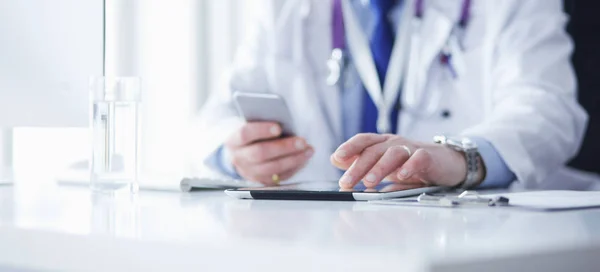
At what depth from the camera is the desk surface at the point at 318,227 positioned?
48cm

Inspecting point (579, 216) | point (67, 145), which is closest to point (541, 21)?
point (67, 145)

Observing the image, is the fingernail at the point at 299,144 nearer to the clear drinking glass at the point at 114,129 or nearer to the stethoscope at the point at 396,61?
the clear drinking glass at the point at 114,129

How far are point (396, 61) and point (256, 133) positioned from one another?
2.17ft

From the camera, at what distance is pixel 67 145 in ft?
5.65

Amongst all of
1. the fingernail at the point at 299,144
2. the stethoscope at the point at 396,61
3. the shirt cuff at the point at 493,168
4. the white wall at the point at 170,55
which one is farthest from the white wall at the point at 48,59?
the white wall at the point at 170,55

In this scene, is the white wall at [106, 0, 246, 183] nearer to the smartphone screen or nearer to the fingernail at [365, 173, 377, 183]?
the smartphone screen

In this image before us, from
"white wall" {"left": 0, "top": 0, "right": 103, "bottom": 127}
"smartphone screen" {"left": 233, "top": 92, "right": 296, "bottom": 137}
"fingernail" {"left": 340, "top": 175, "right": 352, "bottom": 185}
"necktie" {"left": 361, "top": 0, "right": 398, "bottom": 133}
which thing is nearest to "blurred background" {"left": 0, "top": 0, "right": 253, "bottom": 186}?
"white wall" {"left": 0, "top": 0, "right": 103, "bottom": 127}

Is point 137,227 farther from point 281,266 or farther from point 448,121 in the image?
point 448,121

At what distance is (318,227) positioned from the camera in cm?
62

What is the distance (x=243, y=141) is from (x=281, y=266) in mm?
1025

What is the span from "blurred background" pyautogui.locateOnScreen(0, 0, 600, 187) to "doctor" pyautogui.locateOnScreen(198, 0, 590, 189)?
298 mm

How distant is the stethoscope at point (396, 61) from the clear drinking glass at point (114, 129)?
86 centimetres

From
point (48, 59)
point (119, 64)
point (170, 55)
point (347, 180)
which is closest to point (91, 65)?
point (48, 59)

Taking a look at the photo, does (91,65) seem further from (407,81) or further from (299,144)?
(407,81)
